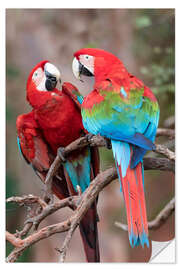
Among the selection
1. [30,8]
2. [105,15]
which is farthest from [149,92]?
[30,8]

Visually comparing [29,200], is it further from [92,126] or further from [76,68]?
[76,68]

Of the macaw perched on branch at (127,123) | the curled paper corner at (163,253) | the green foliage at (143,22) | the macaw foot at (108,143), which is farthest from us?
the green foliage at (143,22)

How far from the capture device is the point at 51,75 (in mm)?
1949

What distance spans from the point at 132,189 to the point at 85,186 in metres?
0.39

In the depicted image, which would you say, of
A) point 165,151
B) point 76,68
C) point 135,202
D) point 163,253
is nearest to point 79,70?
point 76,68

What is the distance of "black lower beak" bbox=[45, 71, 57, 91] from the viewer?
1952mm

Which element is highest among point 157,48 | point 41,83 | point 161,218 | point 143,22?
point 143,22

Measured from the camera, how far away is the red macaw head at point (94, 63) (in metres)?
1.85

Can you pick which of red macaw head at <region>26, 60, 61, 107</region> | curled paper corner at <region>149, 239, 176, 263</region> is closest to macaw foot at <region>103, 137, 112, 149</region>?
red macaw head at <region>26, 60, 61, 107</region>

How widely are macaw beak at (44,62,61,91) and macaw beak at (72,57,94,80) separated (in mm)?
99

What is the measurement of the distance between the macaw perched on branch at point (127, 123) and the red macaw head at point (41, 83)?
0.24 m

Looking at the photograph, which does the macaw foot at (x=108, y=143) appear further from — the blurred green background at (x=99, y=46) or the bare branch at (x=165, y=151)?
the bare branch at (x=165, y=151)

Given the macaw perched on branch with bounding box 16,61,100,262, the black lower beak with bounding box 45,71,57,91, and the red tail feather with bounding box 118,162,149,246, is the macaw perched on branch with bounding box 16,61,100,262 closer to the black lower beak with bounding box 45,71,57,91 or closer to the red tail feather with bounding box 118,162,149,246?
the black lower beak with bounding box 45,71,57,91

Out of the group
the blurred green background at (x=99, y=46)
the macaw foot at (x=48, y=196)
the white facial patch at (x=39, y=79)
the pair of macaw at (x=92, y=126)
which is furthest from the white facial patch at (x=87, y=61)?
the macaw foot at (x=48, y=196)
